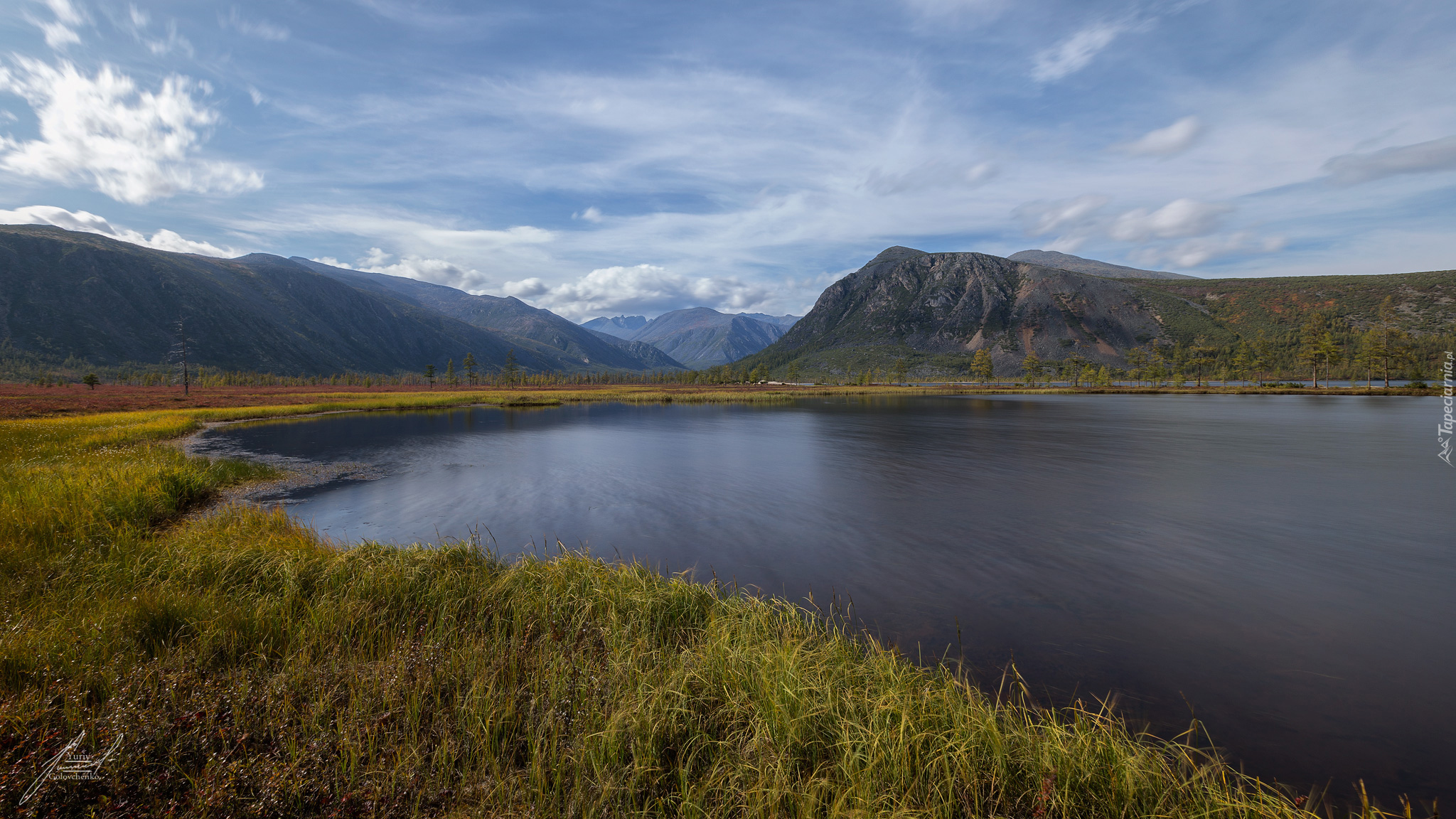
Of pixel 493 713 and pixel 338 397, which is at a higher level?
pixel 338 397

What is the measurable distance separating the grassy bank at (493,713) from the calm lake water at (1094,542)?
9.01 feet

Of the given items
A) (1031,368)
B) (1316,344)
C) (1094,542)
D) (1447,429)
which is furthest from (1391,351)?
(1094,542)

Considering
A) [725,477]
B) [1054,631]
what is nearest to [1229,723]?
[1054,631]

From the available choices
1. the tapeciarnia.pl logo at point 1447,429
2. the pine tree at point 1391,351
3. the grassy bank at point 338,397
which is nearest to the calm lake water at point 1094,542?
the tapeciarnia.pl logo at point 1447,429

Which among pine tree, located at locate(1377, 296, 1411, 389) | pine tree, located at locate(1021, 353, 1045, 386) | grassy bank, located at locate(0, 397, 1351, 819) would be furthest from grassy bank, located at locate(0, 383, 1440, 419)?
grassy bank, located at locate(0, 397, 1351, 819)

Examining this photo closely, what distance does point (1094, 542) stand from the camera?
1686cm

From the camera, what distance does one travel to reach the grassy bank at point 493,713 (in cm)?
464

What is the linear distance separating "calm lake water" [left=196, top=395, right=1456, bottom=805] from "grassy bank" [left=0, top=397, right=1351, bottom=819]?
2.75 m

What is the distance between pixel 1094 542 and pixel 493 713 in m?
18.0

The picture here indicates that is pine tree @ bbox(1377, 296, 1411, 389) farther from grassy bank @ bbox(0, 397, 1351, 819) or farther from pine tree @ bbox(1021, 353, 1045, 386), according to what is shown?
grassy bank @ bbox(0, 397, 1351, 819)

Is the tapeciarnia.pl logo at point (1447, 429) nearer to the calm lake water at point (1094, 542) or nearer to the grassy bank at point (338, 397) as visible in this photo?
the calm lake water at point (1094, 542)

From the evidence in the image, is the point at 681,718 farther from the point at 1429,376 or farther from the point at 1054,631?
the point at 1429,376

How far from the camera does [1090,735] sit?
18.5ft

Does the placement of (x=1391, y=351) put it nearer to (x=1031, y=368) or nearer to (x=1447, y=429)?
(x=1031, y=368)
